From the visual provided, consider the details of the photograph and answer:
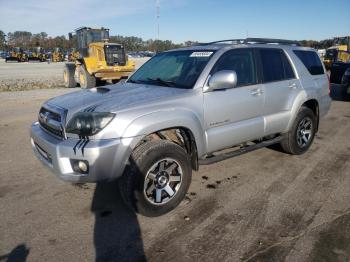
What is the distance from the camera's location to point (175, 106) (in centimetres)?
375

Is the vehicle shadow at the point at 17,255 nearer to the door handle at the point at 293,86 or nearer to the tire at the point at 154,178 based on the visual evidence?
the tire at the point at 154,178

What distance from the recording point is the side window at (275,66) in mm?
4922

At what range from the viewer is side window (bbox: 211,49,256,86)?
439cm

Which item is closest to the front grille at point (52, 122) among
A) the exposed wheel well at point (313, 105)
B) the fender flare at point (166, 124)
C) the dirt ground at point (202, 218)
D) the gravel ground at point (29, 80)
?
the fender flare at point (166, 124)

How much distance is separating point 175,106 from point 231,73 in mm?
788

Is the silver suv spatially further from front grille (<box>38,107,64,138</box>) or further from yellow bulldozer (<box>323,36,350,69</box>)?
yellow bulldozer (<box>323,36,350,69</box>)

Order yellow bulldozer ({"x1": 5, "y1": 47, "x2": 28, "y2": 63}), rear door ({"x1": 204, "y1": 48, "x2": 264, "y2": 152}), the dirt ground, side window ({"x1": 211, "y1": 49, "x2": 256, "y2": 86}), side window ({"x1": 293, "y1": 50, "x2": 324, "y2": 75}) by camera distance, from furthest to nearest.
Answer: yellow bulldozer ({"x1": 5, "y1": 47, "x2": 28, "y2": 63}) → side window ({"x1": 293, "y1": 50, "x2": 324, "y2": 75}) → side window ({"x1": 211, "y1": 49, "x2": 256, "y2": 86}) → rear door ({"x1": 204, "y1": 48, "x2": 264, "y2": 152}) → the dirt ground

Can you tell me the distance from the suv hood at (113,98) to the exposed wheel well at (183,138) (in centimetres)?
43

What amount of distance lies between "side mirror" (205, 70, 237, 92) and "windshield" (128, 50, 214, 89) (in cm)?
21

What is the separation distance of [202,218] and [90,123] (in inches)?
60.9

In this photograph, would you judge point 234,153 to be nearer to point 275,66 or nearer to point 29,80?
point 275,66

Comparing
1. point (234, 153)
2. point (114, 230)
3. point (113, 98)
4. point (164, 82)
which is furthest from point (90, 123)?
point (234, 153)

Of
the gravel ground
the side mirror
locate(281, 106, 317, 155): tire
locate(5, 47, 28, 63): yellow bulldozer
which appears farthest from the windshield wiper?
locate(5, 47, 28, 63): yellow bulldozer

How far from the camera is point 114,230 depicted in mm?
3453
